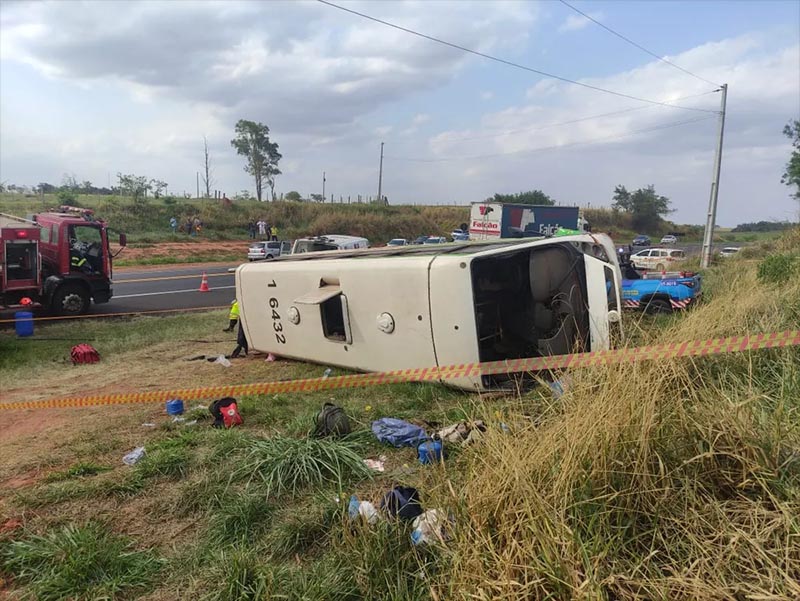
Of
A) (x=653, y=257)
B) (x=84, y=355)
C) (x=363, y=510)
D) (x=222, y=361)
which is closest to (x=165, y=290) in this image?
(x=84, y=355)

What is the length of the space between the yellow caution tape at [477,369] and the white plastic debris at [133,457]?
4.19 ft

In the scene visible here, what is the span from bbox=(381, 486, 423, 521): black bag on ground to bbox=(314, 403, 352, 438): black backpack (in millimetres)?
1508

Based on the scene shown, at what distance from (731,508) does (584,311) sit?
13.2 feet

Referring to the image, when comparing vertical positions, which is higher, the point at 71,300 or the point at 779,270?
the point at 779,270

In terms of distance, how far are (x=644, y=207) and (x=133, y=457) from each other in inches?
3290

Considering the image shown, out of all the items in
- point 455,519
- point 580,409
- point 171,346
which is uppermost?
point 580,409

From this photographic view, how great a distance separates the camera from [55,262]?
12.9m

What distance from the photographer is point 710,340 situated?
4.18 m

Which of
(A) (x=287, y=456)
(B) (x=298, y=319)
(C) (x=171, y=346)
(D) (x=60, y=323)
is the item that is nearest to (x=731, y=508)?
(A) (x=287, y=456)

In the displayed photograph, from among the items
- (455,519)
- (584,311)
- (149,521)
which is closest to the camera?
(455,519)

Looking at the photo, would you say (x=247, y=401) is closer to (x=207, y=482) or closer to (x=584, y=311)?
(x=207, y=482)

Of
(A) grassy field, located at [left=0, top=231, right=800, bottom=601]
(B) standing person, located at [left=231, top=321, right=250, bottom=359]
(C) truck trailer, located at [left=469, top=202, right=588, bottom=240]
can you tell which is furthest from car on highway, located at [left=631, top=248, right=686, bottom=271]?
(A) grassy field, located at [left=0, top=231, right=800, bottom=601]

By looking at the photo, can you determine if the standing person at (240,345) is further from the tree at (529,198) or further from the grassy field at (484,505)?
the tree at (529,198)

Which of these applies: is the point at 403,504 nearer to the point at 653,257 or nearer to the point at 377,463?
the point at 377,463
